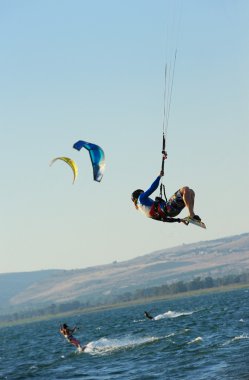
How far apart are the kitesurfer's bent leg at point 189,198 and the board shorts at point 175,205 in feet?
0.81

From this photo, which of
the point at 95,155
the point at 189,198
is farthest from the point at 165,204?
the point at 95,155

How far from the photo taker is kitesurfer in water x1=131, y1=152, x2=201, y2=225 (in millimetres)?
A: 18234

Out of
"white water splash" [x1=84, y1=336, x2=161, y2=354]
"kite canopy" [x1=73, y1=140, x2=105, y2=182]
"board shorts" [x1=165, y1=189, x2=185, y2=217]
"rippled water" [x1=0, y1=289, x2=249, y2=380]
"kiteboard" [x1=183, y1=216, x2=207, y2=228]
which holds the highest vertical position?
Answer: "kite canopy" [x1=73, y1=140, x2=105, y2=182]

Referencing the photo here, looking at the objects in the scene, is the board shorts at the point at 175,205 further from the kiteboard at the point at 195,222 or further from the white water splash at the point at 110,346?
the white water splash at the point at 110,346

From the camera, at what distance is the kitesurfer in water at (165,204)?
1823 centimetres

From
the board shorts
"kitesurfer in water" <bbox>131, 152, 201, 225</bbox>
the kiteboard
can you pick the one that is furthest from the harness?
the kiteboard

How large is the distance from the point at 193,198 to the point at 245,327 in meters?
33.2

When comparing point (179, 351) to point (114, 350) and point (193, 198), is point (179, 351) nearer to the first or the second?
point (114, 350)

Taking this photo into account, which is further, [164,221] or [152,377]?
[152,377]

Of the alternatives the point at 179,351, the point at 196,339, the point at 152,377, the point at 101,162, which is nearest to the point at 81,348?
the point at 196,339

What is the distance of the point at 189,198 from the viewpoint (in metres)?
18.2

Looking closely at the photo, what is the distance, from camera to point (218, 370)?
30.1m

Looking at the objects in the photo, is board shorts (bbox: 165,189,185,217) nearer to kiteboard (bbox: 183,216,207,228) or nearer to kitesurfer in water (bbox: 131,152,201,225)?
kitesurfer in water (bbox: 131,152,201,225)

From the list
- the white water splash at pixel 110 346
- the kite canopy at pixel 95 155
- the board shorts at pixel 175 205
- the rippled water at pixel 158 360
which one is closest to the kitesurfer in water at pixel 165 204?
the board shorts at pixel 175 205
